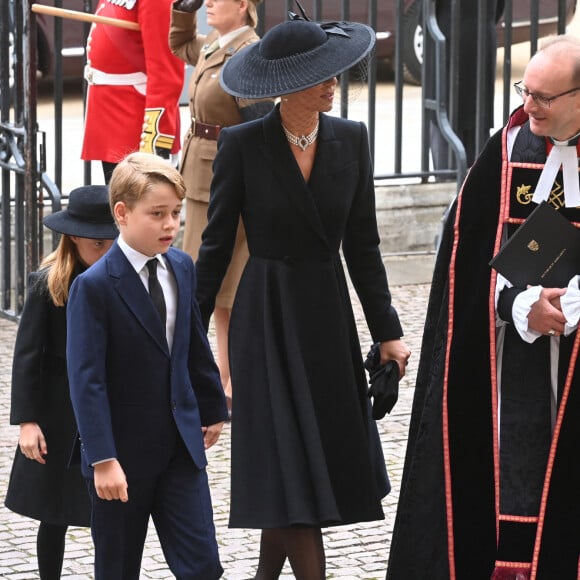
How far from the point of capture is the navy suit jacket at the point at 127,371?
13.6 feet

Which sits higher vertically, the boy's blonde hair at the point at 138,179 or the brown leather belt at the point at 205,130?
the brown leather belt at the point at 205,130

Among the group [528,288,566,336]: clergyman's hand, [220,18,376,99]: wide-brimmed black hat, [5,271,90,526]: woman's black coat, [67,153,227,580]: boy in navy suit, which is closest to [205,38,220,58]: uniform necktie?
[220,18,376,99]: wide-brimmed black hat

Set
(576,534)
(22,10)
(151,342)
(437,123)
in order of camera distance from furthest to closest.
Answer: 1. (437,123)
2. (22,10)
3. (576,534)
4. (151,342)

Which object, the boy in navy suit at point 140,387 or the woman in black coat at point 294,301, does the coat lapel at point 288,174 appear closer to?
the woman in black coat at point 294,301

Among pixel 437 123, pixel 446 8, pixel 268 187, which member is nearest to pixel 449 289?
pixel 268 187

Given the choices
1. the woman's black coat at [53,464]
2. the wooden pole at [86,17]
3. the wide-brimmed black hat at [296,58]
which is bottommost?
the woman's black coat at [53,464]

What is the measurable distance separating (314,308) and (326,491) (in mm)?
523

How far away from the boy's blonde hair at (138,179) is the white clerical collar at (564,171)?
95 centimetres

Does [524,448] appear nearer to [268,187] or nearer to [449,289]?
[449,289]

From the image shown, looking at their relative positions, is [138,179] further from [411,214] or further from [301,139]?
[411,214]

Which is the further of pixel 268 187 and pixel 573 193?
pixel 268 187

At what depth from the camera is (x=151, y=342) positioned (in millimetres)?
4227

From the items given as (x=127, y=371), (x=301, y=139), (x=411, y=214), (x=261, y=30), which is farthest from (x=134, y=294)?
(x=411, y=214)

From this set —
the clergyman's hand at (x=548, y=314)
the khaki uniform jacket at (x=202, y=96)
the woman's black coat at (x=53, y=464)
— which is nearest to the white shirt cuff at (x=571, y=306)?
the clergyman's hand at (x=548, y=314)
